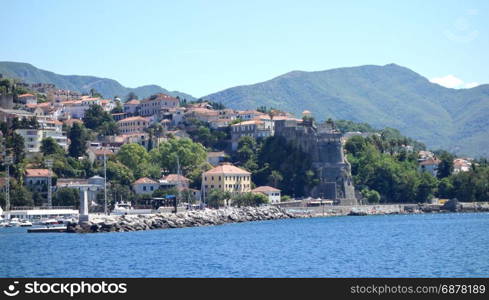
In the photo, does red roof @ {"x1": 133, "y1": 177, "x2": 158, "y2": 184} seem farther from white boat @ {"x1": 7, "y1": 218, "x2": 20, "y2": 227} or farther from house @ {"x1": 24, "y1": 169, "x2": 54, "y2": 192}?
white boat @ {"x1": 7, "y1": 218, "x2": 20, "y2": 227}

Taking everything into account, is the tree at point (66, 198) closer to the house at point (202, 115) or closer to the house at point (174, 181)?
the house at point (174, 181)

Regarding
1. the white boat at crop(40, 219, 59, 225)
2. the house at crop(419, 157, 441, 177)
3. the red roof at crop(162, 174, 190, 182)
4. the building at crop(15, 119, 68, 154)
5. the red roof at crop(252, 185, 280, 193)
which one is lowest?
the white boat at crop(40, 219, 59, 225)

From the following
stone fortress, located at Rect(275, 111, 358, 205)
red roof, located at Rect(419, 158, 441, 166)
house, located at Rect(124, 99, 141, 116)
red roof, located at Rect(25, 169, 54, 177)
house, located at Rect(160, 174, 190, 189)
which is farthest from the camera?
house, located at Rect(124, 99, 141, 116)

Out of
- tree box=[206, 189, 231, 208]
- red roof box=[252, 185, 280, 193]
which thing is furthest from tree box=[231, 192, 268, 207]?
red roof box=[252, 185, 280, 193]

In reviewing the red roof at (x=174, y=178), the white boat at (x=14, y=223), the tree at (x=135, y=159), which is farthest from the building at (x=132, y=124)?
the white boat at (x=14, y=223)

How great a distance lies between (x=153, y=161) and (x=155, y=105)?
40155mm

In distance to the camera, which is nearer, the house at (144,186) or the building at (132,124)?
the house at (144,186)

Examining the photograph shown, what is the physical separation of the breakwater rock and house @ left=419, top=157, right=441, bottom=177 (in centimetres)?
4338

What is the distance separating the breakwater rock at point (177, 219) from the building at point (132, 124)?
4614cm

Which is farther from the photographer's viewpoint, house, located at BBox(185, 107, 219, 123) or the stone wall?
house, located at BBox(185, 107, 219, 123)

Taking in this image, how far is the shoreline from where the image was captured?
75.0 metres

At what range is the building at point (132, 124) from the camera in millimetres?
145750

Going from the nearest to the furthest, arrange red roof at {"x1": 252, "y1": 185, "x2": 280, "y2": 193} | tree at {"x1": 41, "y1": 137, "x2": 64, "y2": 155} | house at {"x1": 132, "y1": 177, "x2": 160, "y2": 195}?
house at {"x1": 132, "y1": 177, "x2": 160, "y2": 195} → red roof at {"x1": 252, "y1": 185, "x2": 280, "y2": 193} → tree at {"x1": 41, "y1": 137, "x2": 64, "y2": 155}

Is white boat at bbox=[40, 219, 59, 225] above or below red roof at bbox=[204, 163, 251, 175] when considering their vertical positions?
below
